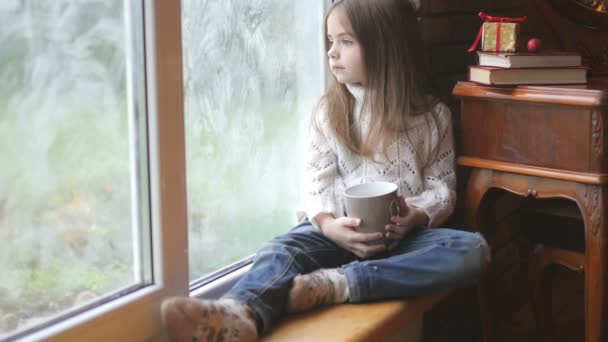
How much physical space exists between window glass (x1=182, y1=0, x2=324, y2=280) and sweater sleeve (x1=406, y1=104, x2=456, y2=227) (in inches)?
12.6

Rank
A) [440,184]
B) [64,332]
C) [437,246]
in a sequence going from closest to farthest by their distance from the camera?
[64,332]
[437,246]
[440,184]

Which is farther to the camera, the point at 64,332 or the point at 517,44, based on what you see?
the point at 517,44

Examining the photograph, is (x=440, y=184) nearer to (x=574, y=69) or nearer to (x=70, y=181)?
(x=574, y=69)

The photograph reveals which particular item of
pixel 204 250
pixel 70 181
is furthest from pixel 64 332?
pixel 204 250

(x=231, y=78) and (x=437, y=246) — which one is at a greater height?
(x=231, y=78)

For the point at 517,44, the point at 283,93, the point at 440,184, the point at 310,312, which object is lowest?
the point at 310,312

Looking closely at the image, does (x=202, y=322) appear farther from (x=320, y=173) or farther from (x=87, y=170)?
(x=320, y=173)

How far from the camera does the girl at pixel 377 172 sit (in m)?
1.43

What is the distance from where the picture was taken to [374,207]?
55.9 inches

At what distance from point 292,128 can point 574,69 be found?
630 mm

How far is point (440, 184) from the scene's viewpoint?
1.62m

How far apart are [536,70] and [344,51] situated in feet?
1.30

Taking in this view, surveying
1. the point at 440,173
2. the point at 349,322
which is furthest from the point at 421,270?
the point at 440,173

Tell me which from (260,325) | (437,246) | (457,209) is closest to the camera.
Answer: (260,325)
